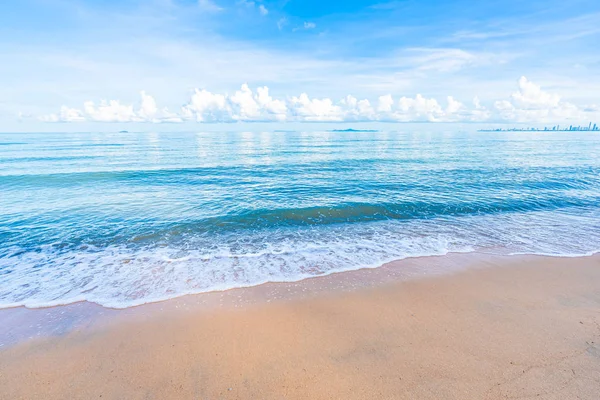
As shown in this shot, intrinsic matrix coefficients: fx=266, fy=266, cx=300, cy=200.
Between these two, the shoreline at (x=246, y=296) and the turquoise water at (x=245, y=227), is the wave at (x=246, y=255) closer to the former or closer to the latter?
the turquoise water at (x=245, y=227)

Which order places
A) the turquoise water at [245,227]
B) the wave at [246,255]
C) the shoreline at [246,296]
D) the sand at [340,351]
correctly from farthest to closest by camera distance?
the turquoise water at [245,227]
the wave at [246,255]
the shoreline at [246,296]
the sand at [340,351]

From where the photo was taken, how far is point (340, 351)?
18.4 feet

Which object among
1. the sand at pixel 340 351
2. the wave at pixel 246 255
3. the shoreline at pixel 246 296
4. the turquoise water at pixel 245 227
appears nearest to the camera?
the sand at pixel 340 351

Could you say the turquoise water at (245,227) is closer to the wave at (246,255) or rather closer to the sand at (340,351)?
the wave at (246,255)

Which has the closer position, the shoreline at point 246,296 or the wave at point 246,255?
the shoreline at point 246,296

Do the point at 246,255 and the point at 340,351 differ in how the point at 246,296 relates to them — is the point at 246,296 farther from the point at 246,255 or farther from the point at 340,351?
the point at 340,351

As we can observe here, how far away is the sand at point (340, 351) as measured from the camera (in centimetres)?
484

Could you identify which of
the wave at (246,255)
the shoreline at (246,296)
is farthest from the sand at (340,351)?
the wave at (246,255)

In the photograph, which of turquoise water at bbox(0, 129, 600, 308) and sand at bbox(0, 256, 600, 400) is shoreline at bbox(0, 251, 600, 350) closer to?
sand at bbox(0, 256, 600, 400)

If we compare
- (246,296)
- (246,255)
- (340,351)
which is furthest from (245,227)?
(340,351)

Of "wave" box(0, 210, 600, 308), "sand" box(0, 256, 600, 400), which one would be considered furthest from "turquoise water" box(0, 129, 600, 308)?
"sand" box(0, 256, 600, 400)

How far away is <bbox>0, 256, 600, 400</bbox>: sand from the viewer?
15.9ft

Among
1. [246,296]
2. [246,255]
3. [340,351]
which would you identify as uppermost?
[340,351]

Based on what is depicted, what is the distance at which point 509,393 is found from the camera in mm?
4641
